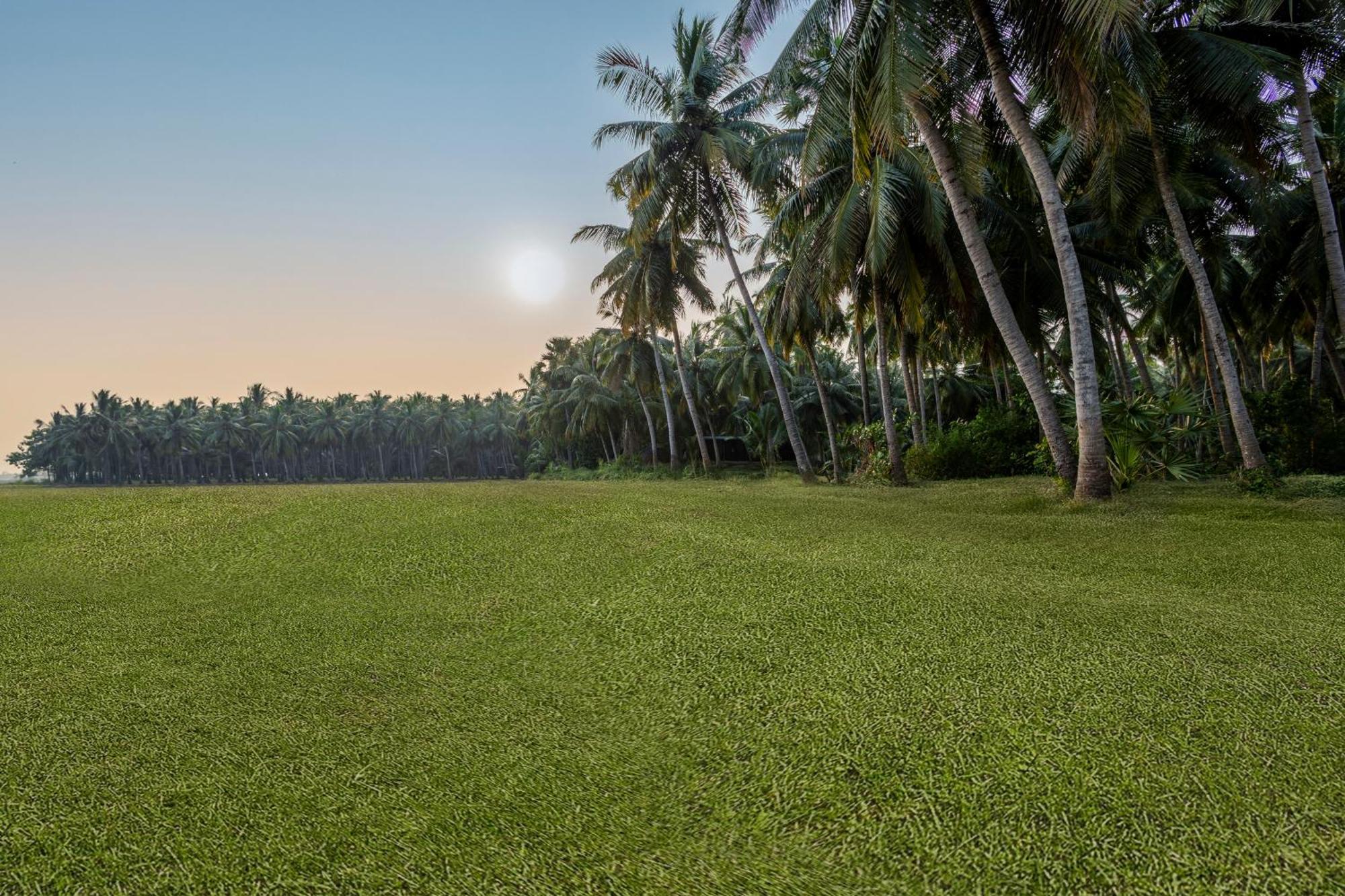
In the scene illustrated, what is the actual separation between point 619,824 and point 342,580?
4269mm

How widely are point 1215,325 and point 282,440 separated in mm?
76337

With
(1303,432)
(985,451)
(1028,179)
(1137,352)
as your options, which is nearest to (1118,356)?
(1137,352)

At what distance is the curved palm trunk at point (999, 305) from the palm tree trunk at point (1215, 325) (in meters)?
2.69

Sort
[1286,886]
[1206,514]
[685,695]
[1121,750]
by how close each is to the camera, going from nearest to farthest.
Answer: [1286,886]
[1121,750]
[685,695]
[1206,514]

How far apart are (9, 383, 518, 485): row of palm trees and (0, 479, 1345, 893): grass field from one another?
59.2 metres

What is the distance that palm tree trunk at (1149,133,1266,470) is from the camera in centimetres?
945

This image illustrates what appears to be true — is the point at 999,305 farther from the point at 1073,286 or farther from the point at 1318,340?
the point at 1318,340

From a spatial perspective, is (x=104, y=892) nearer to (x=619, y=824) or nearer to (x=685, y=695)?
(x=619, y=824)

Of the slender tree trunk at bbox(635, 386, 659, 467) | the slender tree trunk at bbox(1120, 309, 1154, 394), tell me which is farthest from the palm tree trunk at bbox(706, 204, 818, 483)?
the slender tree trunk at bbox(635, 386, 659, 467)

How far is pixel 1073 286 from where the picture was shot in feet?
28.1

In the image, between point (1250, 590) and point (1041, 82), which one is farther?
point (1041, 82)

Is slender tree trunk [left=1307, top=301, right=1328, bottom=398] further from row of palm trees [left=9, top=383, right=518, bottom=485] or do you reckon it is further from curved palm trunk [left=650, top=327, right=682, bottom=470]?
row of palm trees [left=9, top=383, right=518, bottom=485]

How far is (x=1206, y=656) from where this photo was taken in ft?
9.89

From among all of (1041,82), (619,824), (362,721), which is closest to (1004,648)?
(619,824)
